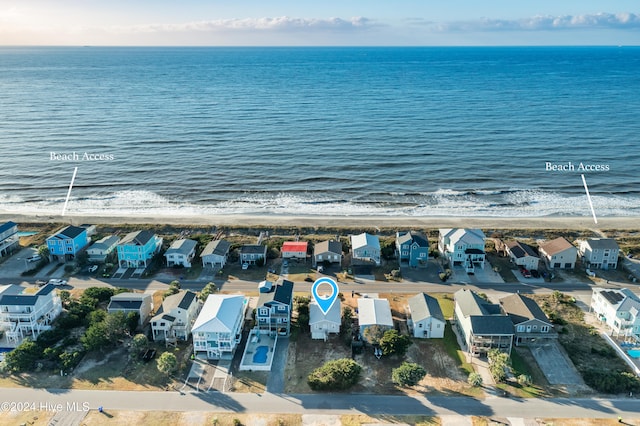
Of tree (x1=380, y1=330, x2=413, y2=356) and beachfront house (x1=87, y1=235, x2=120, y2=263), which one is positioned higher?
beachfront house (x1=87, y1=235, x2=120, y2=263)

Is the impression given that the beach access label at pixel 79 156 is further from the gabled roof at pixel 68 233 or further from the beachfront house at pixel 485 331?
the beachfront house at pixel 485 331

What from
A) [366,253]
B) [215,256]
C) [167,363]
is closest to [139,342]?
[167,363]

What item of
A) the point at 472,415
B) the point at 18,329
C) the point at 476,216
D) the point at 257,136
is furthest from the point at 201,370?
the point at 257,136

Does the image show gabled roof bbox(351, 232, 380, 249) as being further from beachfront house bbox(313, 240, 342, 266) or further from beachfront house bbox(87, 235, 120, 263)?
beachfront house bbox(87, 235, 120, 263)

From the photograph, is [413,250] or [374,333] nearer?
[374,333]

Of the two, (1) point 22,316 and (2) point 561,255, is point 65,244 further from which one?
(2) point 561,255

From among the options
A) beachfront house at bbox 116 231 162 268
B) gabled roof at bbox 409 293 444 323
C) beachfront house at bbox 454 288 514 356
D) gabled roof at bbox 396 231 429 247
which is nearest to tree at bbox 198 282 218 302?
beachfront house at bbox 116 231 162 268

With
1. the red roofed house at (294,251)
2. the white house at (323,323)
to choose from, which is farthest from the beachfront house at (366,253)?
the white house at (323,323)
